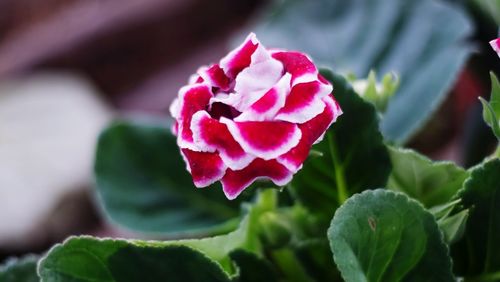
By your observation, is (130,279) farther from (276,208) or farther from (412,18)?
(412,18)

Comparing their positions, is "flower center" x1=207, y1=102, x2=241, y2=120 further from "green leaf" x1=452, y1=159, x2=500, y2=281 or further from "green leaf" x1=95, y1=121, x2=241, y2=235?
"green leaf" x1=95, y1=121, x2=241, y2=235

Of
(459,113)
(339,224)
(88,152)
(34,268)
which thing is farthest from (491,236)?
(88,152)

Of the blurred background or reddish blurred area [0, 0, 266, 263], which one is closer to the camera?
the blurred background

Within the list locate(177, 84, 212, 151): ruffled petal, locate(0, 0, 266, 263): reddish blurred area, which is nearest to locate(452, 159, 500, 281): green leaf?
locate(177, 84, 212, 151): ruffled petal

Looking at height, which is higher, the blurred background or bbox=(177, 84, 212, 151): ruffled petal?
bbox=(177, 84, 212, 151): ruffled petal

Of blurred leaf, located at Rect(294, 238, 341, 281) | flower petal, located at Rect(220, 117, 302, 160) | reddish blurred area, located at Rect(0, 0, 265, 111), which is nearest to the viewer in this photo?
flower petal, located at Rect(220, 117, 302, 160)

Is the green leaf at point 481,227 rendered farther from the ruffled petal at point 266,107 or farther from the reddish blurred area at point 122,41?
the reddish blurred area at point 122,41

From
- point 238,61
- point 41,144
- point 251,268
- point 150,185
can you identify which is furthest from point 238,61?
point 41,144
